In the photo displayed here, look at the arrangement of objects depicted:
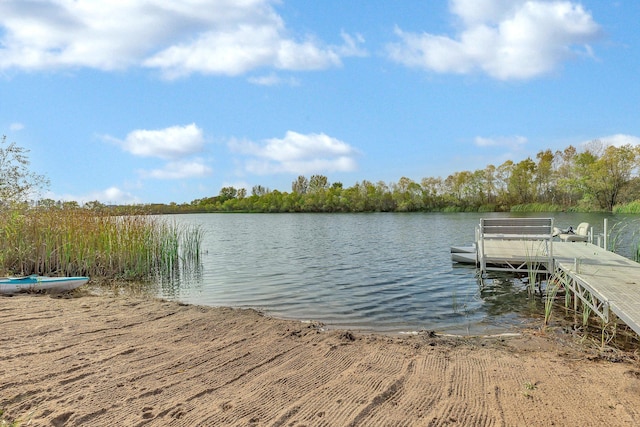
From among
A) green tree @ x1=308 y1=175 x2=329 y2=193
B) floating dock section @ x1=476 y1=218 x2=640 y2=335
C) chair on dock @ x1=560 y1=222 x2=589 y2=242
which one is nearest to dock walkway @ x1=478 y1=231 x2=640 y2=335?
floating dock section @ x1=476 y1=218 x2=640 y2=335

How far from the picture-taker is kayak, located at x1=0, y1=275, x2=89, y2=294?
8742 mm

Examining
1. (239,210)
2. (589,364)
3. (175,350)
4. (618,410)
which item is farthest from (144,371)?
(239,210)

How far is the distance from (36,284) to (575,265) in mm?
10651

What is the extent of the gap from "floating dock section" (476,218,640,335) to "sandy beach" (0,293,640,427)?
987mm

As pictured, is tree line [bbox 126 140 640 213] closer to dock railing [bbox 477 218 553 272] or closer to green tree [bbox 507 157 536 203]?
green tree [bbox 507 157 536 203]

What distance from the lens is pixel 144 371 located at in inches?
163

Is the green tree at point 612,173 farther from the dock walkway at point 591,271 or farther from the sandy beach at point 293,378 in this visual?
the sandy beach at point 293,378

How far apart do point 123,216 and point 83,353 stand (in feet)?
29.2

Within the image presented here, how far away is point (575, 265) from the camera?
7.64 m

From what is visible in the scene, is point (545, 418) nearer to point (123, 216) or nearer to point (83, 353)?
point (83, 353)

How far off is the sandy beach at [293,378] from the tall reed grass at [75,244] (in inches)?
230

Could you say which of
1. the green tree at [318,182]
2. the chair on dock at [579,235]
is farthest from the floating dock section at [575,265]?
the green tree at [318,182]

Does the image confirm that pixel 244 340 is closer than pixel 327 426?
No

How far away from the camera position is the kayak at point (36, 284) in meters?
8.74
